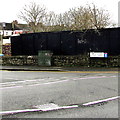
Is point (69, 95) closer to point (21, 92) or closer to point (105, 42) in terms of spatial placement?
point (21, 92)

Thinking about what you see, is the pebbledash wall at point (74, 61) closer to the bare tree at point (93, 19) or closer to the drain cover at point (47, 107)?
the bare tree at point (93, 19)

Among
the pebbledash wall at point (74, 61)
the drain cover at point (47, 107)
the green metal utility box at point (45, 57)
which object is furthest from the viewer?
the green metal utility box at point (45, 57)

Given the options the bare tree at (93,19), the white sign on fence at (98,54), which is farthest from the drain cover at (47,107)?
the bare tree at (93,19)

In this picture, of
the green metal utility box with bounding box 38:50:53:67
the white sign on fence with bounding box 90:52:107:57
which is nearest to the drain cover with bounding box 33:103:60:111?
the white sign on fence with bounding box 90:52:107:57

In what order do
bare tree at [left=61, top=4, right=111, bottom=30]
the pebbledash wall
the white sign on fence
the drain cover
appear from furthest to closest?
bare tree at [left=61, top=4, right=111, bottom=30]
the white sign on fence
the pebbledash wall
the drain cover

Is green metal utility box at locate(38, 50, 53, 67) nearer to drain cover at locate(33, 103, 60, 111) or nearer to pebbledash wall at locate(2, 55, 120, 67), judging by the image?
pebbledash wall at locate(2, 55, 120, 67)

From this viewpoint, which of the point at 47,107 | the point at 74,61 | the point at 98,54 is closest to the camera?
the point at 47,107

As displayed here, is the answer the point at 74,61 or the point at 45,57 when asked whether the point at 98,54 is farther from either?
the point at 45,57

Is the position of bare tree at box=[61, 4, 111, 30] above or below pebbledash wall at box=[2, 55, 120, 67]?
above

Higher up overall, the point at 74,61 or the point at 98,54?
the point at 98,54

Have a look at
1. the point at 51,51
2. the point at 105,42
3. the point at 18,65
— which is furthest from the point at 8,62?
the point at 105,42

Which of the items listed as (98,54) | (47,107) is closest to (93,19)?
(98,54)

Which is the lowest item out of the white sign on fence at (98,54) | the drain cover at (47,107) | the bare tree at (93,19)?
the drain cover at (47,107)

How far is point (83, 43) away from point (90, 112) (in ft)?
41.9
